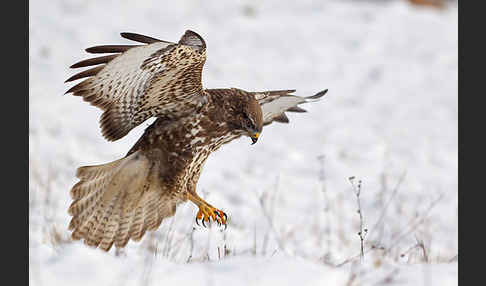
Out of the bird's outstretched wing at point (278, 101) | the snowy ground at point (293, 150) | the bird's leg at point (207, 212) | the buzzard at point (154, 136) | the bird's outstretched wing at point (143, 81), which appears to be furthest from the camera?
the bird's outstretched wing at point (278, 101)

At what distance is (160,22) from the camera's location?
1193 centimetres

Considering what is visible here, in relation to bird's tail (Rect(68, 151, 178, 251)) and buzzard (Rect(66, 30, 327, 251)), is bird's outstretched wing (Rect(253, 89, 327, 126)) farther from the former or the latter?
bird's tail (Rect(68, 151, 178, 251))

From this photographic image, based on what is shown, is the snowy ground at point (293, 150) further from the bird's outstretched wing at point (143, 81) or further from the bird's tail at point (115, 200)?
the bird's outstretched wing at point (143, 81)

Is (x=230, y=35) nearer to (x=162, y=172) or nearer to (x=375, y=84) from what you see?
(x=375, y=84)

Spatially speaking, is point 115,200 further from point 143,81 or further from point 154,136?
point 143,81

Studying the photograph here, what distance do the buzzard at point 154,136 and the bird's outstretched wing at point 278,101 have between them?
1.62 ft

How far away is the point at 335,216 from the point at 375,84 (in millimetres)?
5161

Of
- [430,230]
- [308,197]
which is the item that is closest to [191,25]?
[308,197]

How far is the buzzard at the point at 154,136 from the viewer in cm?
396

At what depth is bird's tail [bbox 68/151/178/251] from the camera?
436 cm

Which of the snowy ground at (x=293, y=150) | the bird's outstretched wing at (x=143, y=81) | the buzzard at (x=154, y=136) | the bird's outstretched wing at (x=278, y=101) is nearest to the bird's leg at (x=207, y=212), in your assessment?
the buzzard at (x=154, y=136)

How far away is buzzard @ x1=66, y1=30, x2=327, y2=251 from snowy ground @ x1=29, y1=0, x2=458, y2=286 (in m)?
0.22

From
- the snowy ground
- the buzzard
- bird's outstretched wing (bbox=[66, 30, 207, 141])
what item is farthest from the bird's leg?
bird's outstretched wing (bbox=[66, 30, 207, 141])

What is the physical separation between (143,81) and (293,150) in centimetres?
498
